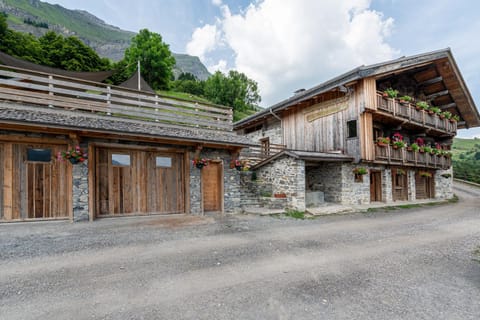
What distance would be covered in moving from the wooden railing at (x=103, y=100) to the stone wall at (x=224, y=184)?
4.36 ft

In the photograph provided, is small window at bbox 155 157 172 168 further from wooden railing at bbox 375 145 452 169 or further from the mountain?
the mountain

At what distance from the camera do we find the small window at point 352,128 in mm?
11594

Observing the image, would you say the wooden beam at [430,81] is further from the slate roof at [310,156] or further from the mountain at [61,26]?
the mountain at [61,26]

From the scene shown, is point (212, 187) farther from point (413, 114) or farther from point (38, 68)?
point (413, 114)

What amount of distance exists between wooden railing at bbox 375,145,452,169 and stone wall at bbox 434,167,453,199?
67cm

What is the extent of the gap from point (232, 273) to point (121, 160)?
6.23 meters

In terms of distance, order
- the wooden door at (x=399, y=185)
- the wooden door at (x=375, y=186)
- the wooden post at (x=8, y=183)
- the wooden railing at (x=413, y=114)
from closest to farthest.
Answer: the wooden post at (x=8, y=183) < the wooden railing at (x=413, y=114) < the wooden door at (x=375, y=186) < the wooden door at (x=399, y=185)

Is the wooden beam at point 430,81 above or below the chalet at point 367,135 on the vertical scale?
above

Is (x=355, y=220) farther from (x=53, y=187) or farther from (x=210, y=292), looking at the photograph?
(x=53, y=187)

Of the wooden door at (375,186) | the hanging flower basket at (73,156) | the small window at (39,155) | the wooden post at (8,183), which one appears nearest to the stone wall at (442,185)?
the wooden door at (375,186)

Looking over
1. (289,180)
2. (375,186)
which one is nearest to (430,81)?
(375,186)

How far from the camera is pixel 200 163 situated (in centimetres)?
834

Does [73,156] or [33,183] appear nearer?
[73,156]

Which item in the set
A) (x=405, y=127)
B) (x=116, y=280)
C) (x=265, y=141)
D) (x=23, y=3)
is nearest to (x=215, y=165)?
(x=116, y=280)
